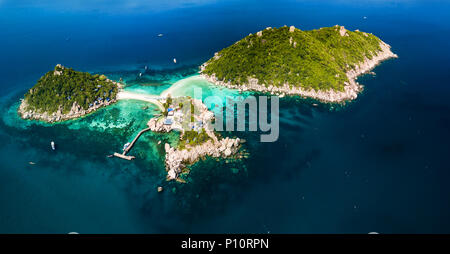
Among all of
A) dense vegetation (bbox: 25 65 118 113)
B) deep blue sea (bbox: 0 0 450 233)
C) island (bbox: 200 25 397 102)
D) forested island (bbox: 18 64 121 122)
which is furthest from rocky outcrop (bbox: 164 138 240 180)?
dense vegetation (bbox: 25 65 118 113)

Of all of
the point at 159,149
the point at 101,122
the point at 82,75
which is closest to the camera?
the point at 159,149

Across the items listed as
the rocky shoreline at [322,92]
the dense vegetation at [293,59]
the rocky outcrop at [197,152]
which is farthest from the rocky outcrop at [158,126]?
the dense vegetation at [293,59]

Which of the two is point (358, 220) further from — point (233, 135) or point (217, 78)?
point (217, 78)

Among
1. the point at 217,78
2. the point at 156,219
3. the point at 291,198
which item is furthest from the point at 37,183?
the point at 217,78

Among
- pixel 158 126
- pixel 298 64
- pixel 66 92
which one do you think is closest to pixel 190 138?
pixel 158 126

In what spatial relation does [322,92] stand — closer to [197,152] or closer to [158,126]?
[197,152]

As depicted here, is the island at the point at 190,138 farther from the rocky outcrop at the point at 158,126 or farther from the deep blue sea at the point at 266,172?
the deep blue sea at the point at 266,172
